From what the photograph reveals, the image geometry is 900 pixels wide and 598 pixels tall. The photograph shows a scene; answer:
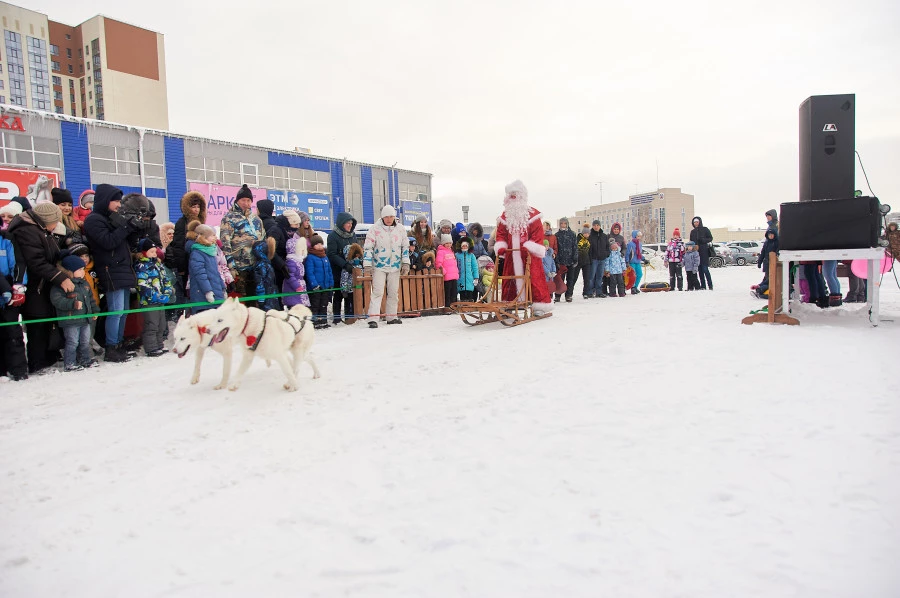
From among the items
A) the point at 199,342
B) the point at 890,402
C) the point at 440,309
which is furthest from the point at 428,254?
the point at 890,402

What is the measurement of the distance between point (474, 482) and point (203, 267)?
473 centimetres

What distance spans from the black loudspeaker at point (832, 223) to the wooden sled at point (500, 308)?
3.12 metres

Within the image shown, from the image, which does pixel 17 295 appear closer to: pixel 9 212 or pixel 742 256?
pixel 9 212

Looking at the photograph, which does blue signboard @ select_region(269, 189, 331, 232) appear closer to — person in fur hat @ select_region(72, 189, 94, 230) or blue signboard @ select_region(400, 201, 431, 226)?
blue signboard @ select_region(400, 201, 431, 226)

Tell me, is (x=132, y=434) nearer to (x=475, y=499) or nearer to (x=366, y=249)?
(x=475, y=499)

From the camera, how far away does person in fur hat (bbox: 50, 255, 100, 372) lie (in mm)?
5207

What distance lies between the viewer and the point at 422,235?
30.4 ft

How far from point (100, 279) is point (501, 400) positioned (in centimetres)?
467

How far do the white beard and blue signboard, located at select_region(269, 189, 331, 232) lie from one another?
944 inches

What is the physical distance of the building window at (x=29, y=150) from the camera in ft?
68.3

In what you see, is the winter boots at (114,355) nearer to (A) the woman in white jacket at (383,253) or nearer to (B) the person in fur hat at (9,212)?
(B) the person in fur hat at (9,212)

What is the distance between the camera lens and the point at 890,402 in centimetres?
329

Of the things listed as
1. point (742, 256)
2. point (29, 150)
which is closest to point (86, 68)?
point (29, 150)

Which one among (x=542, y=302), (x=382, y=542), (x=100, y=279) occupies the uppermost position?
(x=100, y=279)
